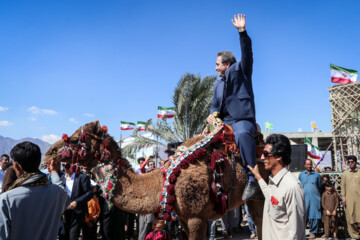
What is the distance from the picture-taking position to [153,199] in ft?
15.3

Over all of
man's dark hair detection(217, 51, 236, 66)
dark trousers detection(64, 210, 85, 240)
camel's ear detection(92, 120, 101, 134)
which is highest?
man's dark hair detection(217, 51, 236, 66)

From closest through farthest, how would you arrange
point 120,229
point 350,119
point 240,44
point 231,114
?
point 240,44, point 231,114, point 120,229, point 350,119

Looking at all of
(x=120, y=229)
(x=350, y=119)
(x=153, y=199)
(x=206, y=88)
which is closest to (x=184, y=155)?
(x=153, y=199)

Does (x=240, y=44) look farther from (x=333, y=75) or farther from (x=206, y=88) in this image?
(x=333, y=75)

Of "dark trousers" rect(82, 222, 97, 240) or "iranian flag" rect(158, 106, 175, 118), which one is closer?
"dark trousers" rect(82, 222, 97, 240)

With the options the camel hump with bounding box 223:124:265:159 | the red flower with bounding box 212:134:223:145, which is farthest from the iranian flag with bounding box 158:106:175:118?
the red flower with bounding box 212:134:223:145

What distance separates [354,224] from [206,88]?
35.9ft

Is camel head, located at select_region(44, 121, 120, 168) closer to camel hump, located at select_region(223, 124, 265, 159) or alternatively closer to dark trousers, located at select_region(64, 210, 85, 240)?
camel hump, located at select_region(223, 124, 265, 159)

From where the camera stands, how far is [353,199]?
33.3ft

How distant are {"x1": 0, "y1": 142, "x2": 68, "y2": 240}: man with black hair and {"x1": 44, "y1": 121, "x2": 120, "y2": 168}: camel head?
1.67 m

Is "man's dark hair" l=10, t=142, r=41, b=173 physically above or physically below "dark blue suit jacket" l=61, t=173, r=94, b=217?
above

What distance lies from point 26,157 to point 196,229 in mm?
2531

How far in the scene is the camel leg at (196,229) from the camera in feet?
14.9

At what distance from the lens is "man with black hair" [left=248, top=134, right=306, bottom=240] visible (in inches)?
117
